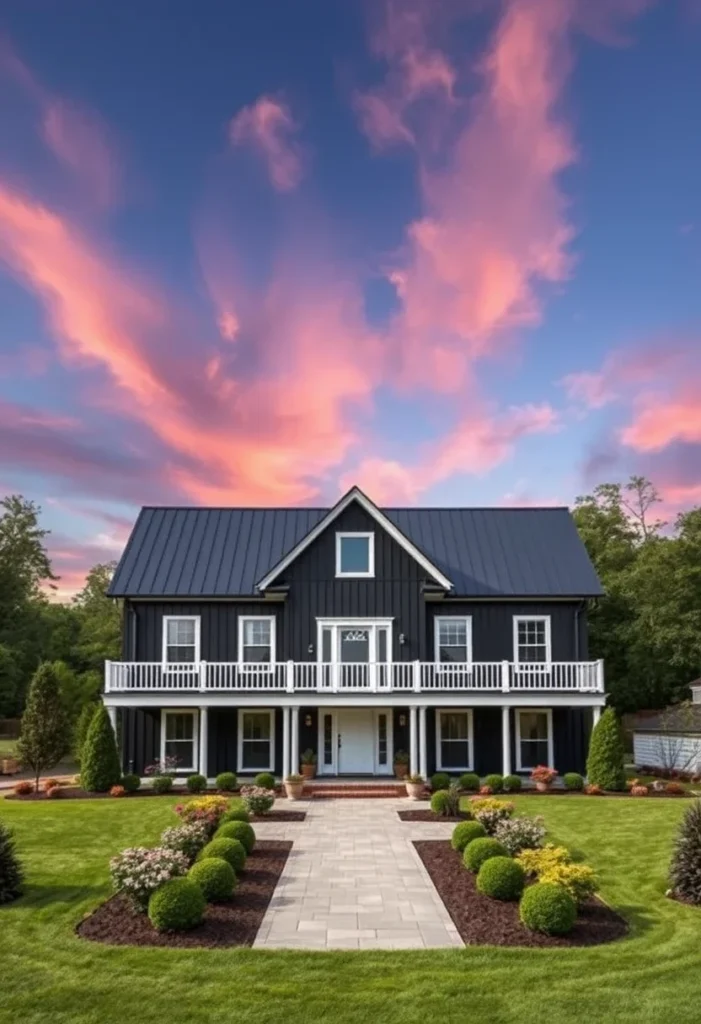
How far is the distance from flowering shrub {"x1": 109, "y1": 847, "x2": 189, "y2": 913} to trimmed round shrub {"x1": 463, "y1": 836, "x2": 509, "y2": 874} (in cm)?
433

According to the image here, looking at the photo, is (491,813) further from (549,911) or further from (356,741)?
(356,741)

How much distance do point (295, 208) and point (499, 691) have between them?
47.9 ft

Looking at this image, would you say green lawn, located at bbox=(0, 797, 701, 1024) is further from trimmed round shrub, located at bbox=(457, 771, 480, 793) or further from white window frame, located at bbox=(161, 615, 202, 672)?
white window frame, located at bbox=(161, 615, 202, 672)

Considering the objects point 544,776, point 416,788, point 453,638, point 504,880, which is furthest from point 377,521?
point 504,880

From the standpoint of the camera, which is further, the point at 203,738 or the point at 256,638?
the point at 256,638

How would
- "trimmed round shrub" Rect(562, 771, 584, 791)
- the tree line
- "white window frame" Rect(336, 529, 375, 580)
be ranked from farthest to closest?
the tree line < "white window frame" Rect(336, 529, 375, 580) < "trimmed round shrub" Rect(562, 771, 584, 791)

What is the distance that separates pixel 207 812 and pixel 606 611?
31.6 meters

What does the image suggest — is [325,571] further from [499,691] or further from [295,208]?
[295,208]

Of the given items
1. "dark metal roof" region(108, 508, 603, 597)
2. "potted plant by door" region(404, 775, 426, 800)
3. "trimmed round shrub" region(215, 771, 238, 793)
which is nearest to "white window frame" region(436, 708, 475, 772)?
"dark metal roof" region(108, 508, 603, 597)

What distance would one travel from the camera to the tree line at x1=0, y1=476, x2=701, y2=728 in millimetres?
38312

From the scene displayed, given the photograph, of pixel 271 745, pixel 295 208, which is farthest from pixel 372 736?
pixel 295 208

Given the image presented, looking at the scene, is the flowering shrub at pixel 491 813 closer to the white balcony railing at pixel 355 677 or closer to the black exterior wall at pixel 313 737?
the white balcony railing at pixel 355 677

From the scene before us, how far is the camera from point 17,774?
29.7 meters

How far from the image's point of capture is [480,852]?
12344 millimetres
